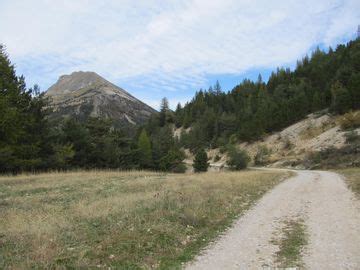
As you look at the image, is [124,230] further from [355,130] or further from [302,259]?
[355,130]

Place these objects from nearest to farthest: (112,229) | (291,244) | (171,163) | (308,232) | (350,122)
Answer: (291,244)
(112,229)
(308,232)
(350,122)
(171,163)

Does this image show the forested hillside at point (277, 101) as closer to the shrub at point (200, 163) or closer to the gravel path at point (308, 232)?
the shrub at point (200, 163)

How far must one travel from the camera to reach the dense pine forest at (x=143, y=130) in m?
33.6

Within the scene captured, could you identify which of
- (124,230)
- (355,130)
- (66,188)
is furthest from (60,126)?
(355,130)

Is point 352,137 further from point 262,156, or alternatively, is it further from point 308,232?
point 308,232

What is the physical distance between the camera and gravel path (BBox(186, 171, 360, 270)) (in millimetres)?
7691

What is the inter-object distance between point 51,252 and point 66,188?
14.1 metres

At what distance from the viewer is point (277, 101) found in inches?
4414

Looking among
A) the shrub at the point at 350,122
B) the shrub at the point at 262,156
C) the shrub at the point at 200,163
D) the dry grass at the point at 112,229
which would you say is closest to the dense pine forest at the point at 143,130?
the shrub at the point at 200,163

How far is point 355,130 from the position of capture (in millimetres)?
59094

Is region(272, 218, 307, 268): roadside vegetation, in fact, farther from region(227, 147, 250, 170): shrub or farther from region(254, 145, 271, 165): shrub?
region(254, 145, 271, 165): shrub

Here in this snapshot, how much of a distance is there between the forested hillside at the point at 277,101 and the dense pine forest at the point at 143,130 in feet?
0.70

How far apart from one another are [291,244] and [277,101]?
352ft

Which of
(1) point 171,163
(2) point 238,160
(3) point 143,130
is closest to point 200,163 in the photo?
(1) point 171,163
